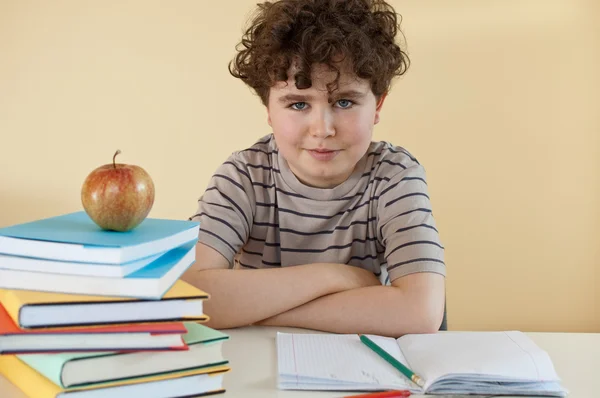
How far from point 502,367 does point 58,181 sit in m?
2.40

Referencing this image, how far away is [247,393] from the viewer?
0.87m

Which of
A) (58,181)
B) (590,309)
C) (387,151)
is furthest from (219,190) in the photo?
(590,309)

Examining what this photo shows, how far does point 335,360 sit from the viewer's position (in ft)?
3.14

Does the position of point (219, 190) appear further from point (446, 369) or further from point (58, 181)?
point (58, 181)

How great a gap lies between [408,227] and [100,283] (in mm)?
730

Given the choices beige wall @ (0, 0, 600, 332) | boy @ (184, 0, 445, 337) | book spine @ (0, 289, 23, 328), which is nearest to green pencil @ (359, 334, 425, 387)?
boy @ (184, 0, 445, 337)

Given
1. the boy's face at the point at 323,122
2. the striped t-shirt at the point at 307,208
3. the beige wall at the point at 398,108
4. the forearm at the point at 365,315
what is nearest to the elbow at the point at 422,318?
A: the forearm at the point at 365,315

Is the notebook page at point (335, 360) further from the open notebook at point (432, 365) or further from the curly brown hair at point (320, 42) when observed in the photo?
the curly brown hair at point (320, 42)

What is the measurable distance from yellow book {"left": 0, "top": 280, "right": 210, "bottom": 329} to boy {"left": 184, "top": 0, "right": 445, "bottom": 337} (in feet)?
1.28

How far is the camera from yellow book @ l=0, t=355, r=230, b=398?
74 cm

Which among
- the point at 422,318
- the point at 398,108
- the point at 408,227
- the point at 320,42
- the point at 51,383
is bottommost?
the point at 51,383

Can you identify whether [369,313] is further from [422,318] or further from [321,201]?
[321,201]

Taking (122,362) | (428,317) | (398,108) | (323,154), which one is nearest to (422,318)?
(428,317)

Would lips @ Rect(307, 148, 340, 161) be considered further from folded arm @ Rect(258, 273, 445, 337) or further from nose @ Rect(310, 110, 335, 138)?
folded arm @ Rect(258, 273, 445, 337)
